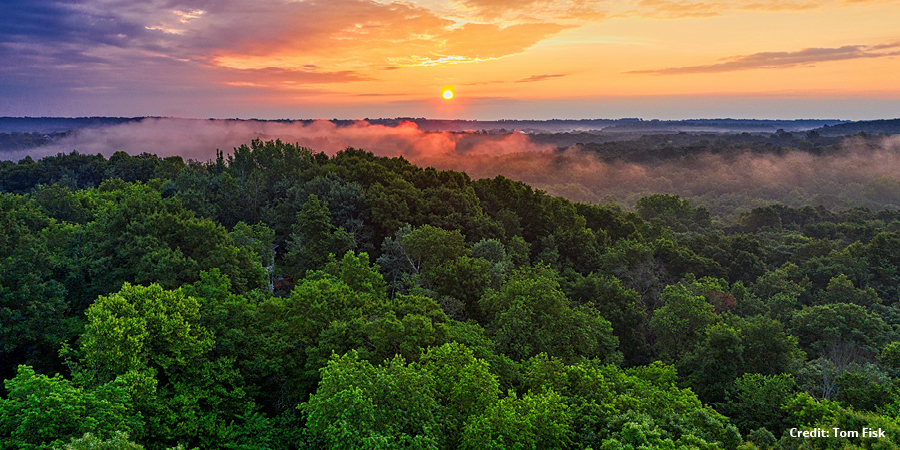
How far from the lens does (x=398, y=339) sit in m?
23.5

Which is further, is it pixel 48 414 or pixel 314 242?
pixel 314 242

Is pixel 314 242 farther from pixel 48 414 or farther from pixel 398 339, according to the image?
pixel 48 414

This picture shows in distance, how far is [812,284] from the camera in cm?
5509

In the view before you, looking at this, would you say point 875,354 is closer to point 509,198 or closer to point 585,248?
point 585,248

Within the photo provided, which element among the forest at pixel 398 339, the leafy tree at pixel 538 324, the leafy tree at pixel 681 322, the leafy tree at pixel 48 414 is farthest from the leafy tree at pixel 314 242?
the leafy tree at pixel 681 322

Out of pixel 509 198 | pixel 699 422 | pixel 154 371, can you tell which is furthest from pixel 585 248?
pixel 154 371

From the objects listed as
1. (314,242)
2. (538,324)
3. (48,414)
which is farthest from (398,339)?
(314,242)

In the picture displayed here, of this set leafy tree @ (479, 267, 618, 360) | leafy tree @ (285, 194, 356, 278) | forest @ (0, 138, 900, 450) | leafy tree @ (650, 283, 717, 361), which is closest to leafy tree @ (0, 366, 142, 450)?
forest @ (0, 138, 900, 450)

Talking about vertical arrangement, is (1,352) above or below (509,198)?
below

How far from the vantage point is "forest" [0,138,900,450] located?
677 inches

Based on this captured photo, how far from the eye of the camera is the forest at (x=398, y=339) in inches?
677

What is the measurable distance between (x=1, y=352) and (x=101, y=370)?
39.5 ft

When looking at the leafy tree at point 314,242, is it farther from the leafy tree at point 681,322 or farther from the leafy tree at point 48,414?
the leafy tree at point 681,322

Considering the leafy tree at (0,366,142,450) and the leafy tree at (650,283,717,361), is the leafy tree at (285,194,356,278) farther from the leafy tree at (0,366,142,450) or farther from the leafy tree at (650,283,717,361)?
the leafy tree at (650,283,717,361)
